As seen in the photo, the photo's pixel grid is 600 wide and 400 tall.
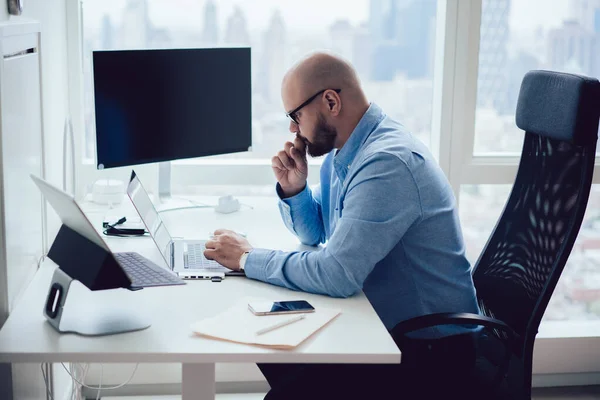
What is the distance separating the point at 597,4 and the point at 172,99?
175cm

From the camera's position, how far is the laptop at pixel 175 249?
2.01m

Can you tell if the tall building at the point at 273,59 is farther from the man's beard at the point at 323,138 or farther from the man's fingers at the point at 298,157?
the man's beard at the point at 323,138

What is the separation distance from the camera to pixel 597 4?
318 cm

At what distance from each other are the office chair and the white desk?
25 cm

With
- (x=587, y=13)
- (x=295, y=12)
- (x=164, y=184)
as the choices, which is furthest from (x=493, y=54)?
(x=164, y=184)

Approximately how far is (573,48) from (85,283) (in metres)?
2.36

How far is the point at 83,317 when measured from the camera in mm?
1700

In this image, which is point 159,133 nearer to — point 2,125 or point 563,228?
point 2,125

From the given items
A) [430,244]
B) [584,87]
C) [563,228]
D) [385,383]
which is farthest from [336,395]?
[584,87]

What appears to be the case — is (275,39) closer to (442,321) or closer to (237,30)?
(237,30)

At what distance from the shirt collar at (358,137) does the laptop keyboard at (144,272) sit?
55cm

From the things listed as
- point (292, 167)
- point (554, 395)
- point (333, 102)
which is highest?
point (333, 102)

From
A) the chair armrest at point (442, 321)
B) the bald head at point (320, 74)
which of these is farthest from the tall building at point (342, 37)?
the chair armrest at point (442, 321)

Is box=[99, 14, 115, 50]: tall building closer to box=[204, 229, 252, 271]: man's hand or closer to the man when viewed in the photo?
the man
